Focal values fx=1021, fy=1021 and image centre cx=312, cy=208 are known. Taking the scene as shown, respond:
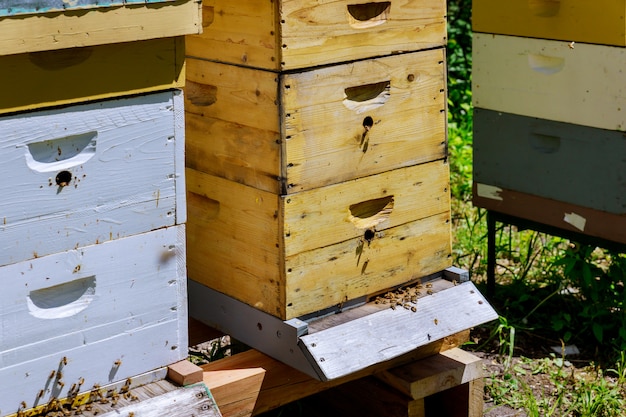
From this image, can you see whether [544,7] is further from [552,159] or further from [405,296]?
[405,296]

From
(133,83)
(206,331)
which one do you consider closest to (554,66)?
(206,331)

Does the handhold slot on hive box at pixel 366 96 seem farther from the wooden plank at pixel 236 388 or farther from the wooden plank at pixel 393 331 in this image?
the wooden plank at pixel 236 388

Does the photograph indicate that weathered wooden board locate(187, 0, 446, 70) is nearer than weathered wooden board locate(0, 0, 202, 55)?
No

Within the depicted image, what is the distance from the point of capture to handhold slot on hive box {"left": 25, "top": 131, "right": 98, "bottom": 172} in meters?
2.48

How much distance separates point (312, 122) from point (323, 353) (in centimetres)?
68

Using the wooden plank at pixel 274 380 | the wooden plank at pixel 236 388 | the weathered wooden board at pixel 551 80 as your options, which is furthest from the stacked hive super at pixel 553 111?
the wooden plank at pixel 236 388

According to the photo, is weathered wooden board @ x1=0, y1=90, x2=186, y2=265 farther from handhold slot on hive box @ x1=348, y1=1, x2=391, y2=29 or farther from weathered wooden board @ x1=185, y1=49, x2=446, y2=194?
handhold slot on hive box @ x1=348, y1=1, x2=391, y2=29

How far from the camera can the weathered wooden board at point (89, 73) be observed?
2.40 m

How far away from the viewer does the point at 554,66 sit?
4.16 metres

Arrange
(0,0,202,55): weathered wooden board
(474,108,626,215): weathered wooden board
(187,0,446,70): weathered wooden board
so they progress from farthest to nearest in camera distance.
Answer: (474,108,626,215): weathered wooden board < (187,0,446,70): weathered wooden board < (0,0,202,55): weathered wooden board

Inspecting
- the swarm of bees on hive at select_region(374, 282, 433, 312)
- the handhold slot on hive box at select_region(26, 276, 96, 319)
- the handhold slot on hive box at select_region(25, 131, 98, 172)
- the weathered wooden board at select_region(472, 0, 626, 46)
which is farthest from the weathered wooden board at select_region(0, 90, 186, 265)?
the weathered wooden board at select_region(472, 0, 626, 46)

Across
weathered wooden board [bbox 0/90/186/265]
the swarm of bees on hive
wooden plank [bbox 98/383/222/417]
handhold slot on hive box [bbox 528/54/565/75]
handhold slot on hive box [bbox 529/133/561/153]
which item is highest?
handhold slot on hive box [bbox 528/54/565/75]

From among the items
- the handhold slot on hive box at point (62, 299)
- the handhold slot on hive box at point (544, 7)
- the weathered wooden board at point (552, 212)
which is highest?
the handhold slot on hive box at point (544, 7)

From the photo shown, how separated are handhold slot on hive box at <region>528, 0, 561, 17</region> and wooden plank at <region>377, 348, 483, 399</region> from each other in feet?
4.74
